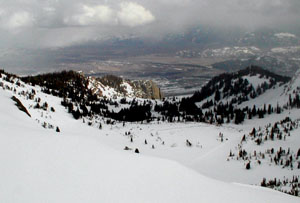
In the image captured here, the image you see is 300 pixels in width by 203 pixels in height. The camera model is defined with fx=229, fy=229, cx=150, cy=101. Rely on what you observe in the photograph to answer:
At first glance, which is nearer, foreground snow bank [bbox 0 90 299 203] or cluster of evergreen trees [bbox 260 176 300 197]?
foreground snow bank [bbox 0 90 299 203]

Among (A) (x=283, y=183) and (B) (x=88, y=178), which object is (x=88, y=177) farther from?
(A) (x=283, y=183)

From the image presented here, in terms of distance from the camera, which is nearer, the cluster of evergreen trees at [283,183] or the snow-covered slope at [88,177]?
the snow-covered slope at [88,177]

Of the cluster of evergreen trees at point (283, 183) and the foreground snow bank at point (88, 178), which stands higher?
the foreground snow bank at point (88, 178)

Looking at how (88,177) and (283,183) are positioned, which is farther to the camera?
(283,183)

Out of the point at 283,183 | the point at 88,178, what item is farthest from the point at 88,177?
the point at 283,183

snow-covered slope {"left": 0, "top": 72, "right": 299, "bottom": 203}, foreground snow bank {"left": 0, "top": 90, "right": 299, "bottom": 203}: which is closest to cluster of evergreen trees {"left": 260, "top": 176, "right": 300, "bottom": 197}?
snow-covered slope {"left": 0, "top": 72, "right": 299, "bottom": 203}

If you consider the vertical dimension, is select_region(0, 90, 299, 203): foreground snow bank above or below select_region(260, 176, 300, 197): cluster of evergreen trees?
above

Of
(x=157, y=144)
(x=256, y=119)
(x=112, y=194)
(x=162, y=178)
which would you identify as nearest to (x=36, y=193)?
(x=112, y=194)

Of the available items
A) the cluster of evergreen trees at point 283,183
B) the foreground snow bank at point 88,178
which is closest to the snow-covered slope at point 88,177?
the foreground snow bank at point 88,178

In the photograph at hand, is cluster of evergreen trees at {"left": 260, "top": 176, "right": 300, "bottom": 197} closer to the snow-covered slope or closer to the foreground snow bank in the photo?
the snow-covered slope

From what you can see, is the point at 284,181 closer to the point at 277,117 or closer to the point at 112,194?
the point at 112,194

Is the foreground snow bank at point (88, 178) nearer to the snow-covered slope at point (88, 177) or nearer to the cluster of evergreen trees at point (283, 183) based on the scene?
the snow-covered slope at point (88, 177)

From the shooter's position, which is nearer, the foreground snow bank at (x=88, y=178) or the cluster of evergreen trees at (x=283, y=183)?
the foreground snow bank at (x=88, y=178)
